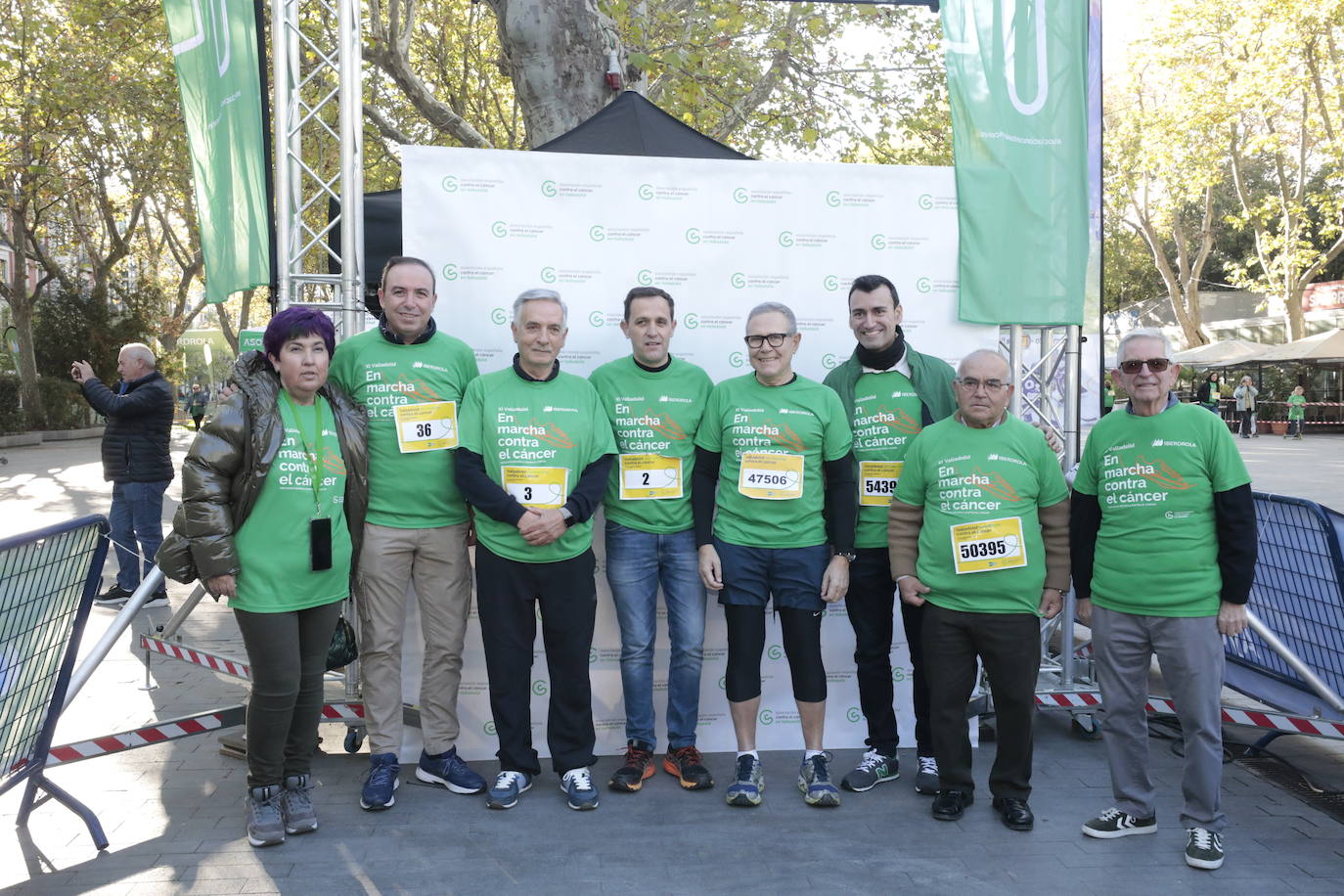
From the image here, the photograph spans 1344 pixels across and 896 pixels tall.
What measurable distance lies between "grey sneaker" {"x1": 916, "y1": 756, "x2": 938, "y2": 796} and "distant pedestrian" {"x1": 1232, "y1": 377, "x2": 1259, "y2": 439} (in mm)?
28366

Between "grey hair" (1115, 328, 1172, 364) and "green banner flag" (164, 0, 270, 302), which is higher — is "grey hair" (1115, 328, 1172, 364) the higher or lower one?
the lower one

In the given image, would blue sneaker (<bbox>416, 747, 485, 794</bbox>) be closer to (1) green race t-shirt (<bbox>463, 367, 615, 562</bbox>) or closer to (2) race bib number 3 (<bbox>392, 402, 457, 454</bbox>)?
(1) green race t-shirt (<bbox>463, 367, 615, 562</bbox>)

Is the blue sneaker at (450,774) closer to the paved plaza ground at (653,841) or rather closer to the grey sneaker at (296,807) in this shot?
the paved plaza ground at (653,841)

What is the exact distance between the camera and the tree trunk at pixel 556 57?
26.5 ft

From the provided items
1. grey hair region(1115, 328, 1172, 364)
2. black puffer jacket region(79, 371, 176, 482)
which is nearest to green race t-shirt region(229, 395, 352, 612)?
grey hair region(1115, 328, 1172, 364)

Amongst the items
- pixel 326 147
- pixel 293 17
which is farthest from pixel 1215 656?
pixel 326 147

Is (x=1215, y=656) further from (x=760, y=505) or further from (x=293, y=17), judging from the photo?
(x=293, y=17)

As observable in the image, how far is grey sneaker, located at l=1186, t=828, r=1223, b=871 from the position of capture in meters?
3.51

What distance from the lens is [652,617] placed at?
170 inches

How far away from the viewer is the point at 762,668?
4848 mm

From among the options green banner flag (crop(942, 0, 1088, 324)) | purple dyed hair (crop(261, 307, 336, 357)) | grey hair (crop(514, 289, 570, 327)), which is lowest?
purple dyed hair (crop(261, 307, 336, 357))

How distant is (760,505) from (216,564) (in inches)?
78.7

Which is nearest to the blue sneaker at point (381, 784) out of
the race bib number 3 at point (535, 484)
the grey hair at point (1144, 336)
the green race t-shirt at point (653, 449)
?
the race bib number 3 at point (535, 484)

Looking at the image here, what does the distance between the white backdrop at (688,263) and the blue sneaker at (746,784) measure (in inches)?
25.5
